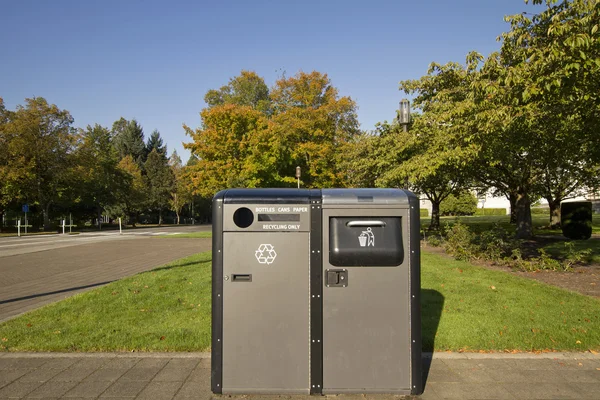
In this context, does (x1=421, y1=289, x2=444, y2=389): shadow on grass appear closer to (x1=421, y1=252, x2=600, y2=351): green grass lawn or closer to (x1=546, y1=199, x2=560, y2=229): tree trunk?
(x1=421, y1=252, x2=600, y2=351): green grass lawn

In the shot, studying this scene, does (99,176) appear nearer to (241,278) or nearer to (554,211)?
(554,211)

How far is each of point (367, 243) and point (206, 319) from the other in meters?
3.33

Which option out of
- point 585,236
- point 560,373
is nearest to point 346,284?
point 560,373

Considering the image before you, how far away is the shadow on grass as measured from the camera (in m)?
4.53

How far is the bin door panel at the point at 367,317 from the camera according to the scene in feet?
11.5

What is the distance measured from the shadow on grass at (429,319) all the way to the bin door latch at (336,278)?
129 cm

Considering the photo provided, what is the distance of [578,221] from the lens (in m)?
17.8

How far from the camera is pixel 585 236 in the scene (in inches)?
706

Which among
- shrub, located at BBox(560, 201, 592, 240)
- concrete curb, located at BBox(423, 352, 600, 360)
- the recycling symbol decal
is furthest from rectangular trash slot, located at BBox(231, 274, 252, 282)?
Result: shrub, located at BBox(560, 201, 592, 240)

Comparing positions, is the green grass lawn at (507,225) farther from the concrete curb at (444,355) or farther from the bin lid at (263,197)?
the bin lid at (263,197)

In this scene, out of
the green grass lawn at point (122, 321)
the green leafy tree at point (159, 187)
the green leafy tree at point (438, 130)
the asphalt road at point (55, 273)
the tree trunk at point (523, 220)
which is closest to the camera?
the green grass lawn at point (122, 321)

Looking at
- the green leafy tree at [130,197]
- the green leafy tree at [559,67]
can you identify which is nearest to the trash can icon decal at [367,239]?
the green leafy tree at [559,67]

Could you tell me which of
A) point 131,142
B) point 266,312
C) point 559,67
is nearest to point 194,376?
point 266,312

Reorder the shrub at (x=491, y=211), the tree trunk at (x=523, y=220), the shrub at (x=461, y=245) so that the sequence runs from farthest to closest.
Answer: the shrub at (x=491, y=211) → the tree trunk at (x=523, y=220) → the shrub at (x=461, y=245)
